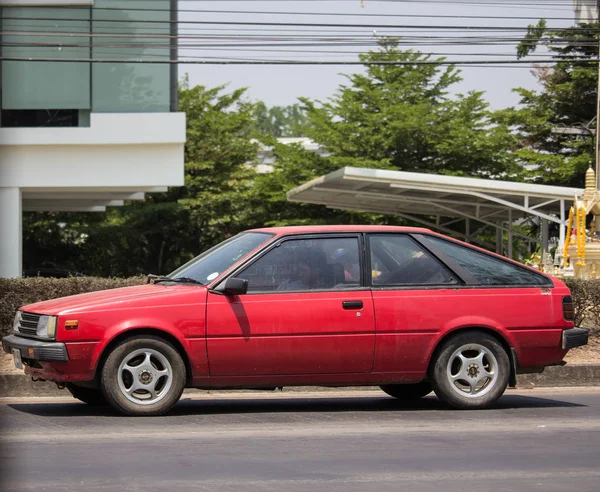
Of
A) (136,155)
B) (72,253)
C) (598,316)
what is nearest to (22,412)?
(598,316)

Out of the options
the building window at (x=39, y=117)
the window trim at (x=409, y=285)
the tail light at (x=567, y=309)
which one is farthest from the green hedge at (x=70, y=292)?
the building window at (x=39, y=117)

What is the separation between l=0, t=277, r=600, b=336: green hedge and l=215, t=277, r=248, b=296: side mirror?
14.4ft

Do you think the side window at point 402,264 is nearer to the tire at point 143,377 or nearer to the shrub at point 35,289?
the tire at point 143,377

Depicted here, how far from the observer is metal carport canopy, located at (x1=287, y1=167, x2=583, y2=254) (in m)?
26.3

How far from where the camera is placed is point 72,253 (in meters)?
47.9

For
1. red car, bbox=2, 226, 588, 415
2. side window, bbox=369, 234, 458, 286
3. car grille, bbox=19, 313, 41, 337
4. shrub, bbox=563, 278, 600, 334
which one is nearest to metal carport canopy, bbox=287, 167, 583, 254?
shrub, bbox=563, 278, 600, 334

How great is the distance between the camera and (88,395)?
9.20 m

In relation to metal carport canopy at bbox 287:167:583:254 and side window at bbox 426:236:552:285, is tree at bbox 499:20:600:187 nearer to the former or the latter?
metal carport canopy at bbox 287:167:583:254

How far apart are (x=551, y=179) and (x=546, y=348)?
35.2 m

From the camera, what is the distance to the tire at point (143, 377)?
27.4ft

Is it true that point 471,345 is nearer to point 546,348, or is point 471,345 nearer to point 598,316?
point 546,348

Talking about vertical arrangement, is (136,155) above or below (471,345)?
above

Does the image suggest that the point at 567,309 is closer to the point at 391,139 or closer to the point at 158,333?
the point at 158,333

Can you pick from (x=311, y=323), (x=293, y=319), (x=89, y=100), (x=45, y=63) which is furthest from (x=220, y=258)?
(x=89, y=100)
